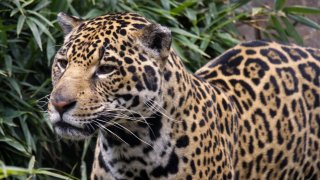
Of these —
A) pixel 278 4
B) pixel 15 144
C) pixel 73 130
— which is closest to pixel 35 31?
pixel 15 144

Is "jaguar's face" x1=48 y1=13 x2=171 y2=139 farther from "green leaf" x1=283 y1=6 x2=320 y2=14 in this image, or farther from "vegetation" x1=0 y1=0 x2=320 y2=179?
"green leaf" x1=283 y1=6 x2=320 y2=14

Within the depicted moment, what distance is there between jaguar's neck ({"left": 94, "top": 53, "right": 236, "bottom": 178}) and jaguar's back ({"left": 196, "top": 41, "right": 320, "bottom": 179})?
709 mm

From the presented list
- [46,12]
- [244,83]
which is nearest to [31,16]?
[46,12]

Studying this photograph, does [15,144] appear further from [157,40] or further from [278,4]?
[278,4]

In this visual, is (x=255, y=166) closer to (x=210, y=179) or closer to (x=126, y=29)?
(x=210, y=179)

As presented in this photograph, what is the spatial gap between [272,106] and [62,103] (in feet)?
6.39

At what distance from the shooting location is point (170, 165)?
5.72 metres

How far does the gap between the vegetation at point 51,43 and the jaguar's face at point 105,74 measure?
2107mm

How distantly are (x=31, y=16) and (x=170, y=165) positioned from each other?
2.91 metres

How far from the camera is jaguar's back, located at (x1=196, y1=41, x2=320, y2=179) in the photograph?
652cm

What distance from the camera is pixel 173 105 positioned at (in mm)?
5703

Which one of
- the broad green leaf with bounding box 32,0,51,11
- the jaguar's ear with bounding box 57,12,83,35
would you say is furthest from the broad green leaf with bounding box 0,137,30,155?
the jaguar's ear with bounding box 57,12,83,35

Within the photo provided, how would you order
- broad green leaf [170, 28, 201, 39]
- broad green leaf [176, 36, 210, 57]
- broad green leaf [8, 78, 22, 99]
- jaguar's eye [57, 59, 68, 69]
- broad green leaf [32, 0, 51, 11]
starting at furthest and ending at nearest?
1. broad green leaf [170, 28, 201, 39]
2. broad green leaf [176, 36, 210, 57]
3. broad green leaf [32, 0, 51, 11]
4. broad green leaf [8, 78, 22, 99]
5. jaguar's eye [57, 59, 68, 69]

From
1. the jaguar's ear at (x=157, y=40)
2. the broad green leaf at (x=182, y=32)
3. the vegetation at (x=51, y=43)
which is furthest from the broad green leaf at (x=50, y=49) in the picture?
the jaguar's ear at (x=157, y=40)
